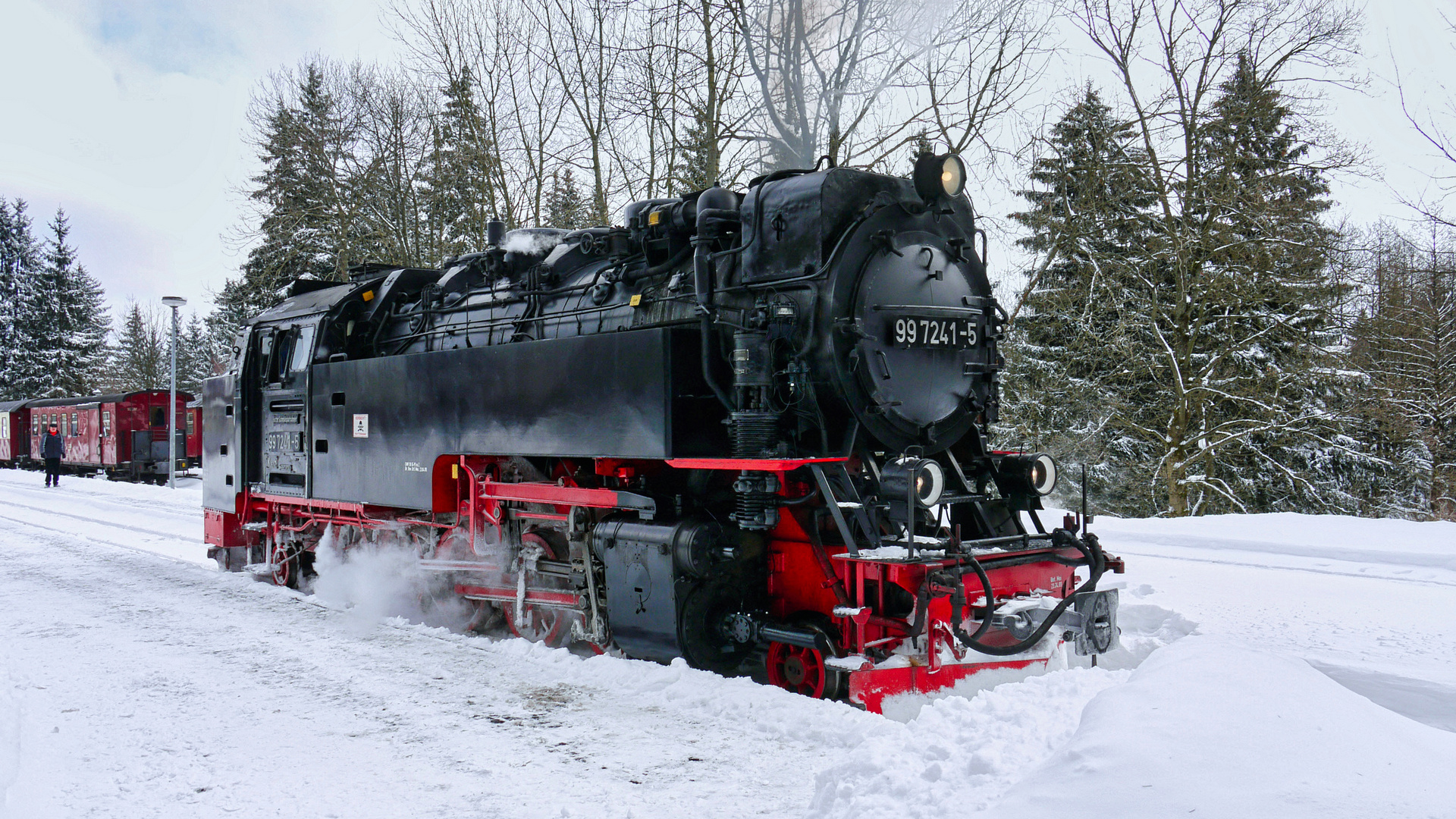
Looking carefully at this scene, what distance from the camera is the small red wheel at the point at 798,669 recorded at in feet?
16.6

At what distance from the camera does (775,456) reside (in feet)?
16.5

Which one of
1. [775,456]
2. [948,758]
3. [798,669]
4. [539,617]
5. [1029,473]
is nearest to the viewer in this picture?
[948,758]

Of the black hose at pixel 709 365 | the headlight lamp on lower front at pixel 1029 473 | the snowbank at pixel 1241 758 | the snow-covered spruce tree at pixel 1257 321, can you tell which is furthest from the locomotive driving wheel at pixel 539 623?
the snow-covered spruce tree at pixel 1257 321

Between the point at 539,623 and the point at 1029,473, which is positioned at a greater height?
the point at 1029,473

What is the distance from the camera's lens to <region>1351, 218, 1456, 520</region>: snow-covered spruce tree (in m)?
17.0

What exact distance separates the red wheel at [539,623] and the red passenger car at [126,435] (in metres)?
24.7

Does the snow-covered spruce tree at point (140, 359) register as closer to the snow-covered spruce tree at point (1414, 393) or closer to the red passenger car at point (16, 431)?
the red passenger car at point (16, 431)

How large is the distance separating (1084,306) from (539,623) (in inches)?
457

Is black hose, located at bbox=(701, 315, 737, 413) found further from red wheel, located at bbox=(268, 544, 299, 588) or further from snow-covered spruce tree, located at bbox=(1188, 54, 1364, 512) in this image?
snow-covered spruce tree, located at bbox=(1188, 54, 1364, 512)

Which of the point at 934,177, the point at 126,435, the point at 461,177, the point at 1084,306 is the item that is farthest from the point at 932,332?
the point at 126,435

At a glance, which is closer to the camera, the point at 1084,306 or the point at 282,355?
the point at 282,355

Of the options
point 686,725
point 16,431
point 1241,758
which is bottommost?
point 686,725

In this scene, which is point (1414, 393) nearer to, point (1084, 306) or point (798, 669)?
point (1084, 306)

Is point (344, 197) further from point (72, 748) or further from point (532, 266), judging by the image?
point (72, 748)
